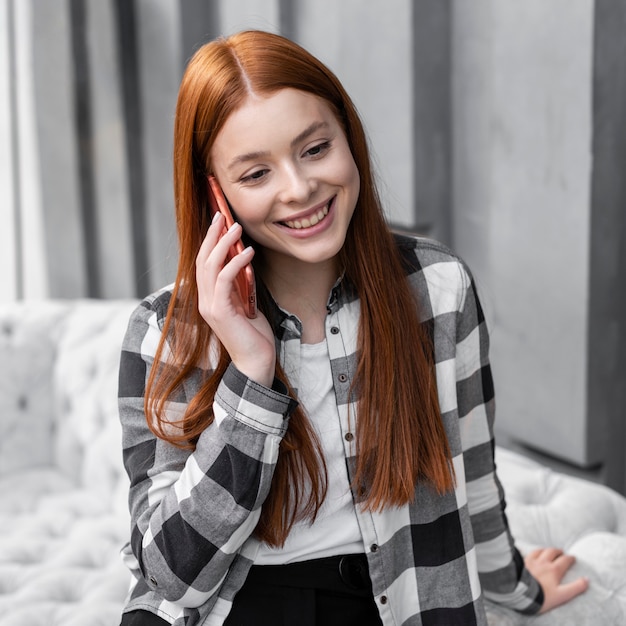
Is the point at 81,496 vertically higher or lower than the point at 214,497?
lower

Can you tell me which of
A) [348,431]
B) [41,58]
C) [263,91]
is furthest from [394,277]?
[41,58]

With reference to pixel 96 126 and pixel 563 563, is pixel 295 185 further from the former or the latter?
pixel 96 126

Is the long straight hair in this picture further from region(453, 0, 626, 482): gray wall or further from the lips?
region(453, 0, 626, 482): gray wall

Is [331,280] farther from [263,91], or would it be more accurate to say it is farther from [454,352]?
[263,91]

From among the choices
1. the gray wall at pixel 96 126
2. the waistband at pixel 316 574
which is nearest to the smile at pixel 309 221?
the waistband at pixel 316 574

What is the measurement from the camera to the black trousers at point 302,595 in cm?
142

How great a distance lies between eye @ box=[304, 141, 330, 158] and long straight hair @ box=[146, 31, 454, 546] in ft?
0.21

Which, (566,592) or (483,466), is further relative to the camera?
(566,592)

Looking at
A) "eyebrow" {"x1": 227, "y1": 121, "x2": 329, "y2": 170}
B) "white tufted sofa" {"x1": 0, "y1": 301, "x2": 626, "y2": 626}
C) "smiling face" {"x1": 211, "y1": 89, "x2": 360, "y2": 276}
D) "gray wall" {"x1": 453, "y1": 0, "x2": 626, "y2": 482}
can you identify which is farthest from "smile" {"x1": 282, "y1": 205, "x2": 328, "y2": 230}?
"gray wall" {"x1": 453, "y1": 0, "x2": 626, "y2": 482}

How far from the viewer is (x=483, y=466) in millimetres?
1608

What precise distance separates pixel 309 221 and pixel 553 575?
95 centimetres

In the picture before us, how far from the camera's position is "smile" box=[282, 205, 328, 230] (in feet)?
4.41

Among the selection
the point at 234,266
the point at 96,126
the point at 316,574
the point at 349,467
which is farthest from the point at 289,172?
the point at 96,126

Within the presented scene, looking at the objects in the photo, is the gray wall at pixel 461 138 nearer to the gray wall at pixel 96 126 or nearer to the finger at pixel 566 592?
the gray wall at pixel 96 126
